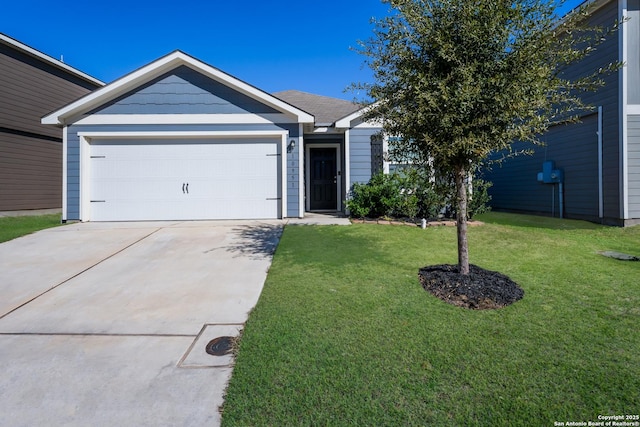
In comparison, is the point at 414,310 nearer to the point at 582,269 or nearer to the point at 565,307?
the point at 565,307

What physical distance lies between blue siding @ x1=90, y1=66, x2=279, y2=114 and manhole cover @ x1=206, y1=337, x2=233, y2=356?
21.4 feet

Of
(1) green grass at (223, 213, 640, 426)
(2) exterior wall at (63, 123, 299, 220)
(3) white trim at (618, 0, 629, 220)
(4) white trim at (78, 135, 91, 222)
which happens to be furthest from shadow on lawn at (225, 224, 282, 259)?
(3) white trim at (618, 0, 629, 220)

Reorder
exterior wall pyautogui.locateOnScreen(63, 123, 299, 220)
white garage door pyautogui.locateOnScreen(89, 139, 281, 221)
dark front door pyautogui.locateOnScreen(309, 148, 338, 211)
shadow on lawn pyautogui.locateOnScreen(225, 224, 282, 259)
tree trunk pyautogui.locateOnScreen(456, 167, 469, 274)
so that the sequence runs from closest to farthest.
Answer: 1. tree trunk pyautogui.locateOnScreen(456, 167, 469, 274)
2. shadow on lawn pyautogui.locateOnScreen(225, 224, 282, 259)
3. exterior wall pyautogui.locateOnScreen(63, 123, 299, 220)
4. white garage door pyautogui.locateOnScreen(89, 139, 281, 221)
5. dark front door pyautogui.locateOnScreen(309, 148, 338, 211)

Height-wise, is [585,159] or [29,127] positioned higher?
[29,127]

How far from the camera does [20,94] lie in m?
10.5

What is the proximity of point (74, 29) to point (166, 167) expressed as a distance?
8321 millimetres

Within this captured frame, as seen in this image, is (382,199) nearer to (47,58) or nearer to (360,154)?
(360,154)

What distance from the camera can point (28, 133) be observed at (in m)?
10.7

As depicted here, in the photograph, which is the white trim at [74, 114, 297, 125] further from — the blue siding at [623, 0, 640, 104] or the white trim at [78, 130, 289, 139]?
the blue siding at [623, 0, 640, 104]

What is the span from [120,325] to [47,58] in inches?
503

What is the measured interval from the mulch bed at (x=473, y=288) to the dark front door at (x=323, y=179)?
21.7ft

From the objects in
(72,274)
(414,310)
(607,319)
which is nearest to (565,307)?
(607,319)

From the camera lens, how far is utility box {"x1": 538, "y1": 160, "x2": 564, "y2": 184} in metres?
9.48

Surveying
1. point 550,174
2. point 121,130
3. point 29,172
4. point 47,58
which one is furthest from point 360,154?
point 47,58
